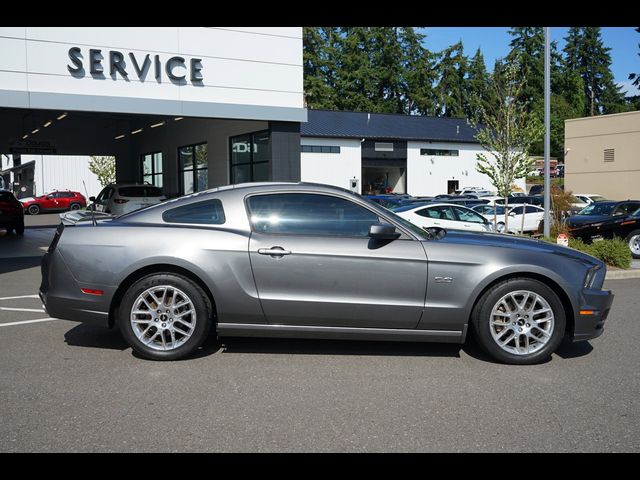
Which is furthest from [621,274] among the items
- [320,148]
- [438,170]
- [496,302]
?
[438,170]

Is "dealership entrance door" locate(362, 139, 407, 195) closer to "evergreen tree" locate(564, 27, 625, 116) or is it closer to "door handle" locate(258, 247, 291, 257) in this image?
"door handle" locate(258, 247, 291, 257)

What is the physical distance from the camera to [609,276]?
37.2 feet

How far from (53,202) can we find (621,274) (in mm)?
36648

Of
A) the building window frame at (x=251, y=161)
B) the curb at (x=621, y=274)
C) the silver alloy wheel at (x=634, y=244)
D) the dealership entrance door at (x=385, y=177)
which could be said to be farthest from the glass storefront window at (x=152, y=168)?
the dealership entrance door at (x=385, y=177)

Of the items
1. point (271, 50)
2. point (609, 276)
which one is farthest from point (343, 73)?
point (609, 276)

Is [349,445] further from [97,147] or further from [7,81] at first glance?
[97,147]

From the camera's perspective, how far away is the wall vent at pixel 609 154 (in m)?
38.0

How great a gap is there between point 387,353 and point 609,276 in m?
7.40

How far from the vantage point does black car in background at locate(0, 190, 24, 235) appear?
787 inches

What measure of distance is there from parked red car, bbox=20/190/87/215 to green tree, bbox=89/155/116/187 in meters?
6.00

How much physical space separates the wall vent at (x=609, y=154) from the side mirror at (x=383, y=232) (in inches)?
1476

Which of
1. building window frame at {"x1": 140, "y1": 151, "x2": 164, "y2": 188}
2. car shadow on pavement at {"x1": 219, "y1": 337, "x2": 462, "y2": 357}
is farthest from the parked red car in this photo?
car shadow on pavement at {"x1": 219, "y1": 337, "x2": 462, "y2": 357}

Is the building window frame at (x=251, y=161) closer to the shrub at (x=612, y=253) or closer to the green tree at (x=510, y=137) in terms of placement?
the green tree at (x=510, y=137)

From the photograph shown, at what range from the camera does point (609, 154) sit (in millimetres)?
38281
